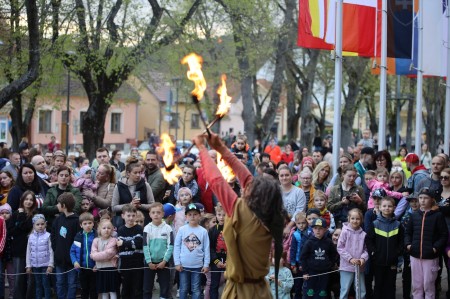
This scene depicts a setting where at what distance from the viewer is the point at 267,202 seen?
17.8 ft

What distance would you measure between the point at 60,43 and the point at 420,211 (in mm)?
12305

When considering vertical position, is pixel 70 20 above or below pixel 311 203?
above

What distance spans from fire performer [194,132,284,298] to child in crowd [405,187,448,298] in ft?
16.9

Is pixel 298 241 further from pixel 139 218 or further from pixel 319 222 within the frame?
pixel 139 218

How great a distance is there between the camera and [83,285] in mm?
10578

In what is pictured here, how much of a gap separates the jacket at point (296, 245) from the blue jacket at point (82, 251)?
2.69 metres

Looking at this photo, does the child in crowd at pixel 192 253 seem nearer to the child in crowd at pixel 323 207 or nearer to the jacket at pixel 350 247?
the child in crowd at pixel 323 207

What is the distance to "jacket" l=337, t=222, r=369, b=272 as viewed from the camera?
10258mm

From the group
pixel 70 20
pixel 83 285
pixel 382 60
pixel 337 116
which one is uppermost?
pixel 70 20

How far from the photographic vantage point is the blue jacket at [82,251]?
10477 millimetres

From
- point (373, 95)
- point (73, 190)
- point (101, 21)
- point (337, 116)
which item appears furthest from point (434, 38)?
point (373, 95)

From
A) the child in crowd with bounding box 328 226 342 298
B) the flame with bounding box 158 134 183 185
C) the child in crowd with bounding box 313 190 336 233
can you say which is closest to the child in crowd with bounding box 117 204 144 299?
the child in crowd with bounding box 313 190 336 233

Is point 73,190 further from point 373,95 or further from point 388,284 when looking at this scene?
point 373,95

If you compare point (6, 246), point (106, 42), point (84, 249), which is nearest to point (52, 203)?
point (6, 246)
